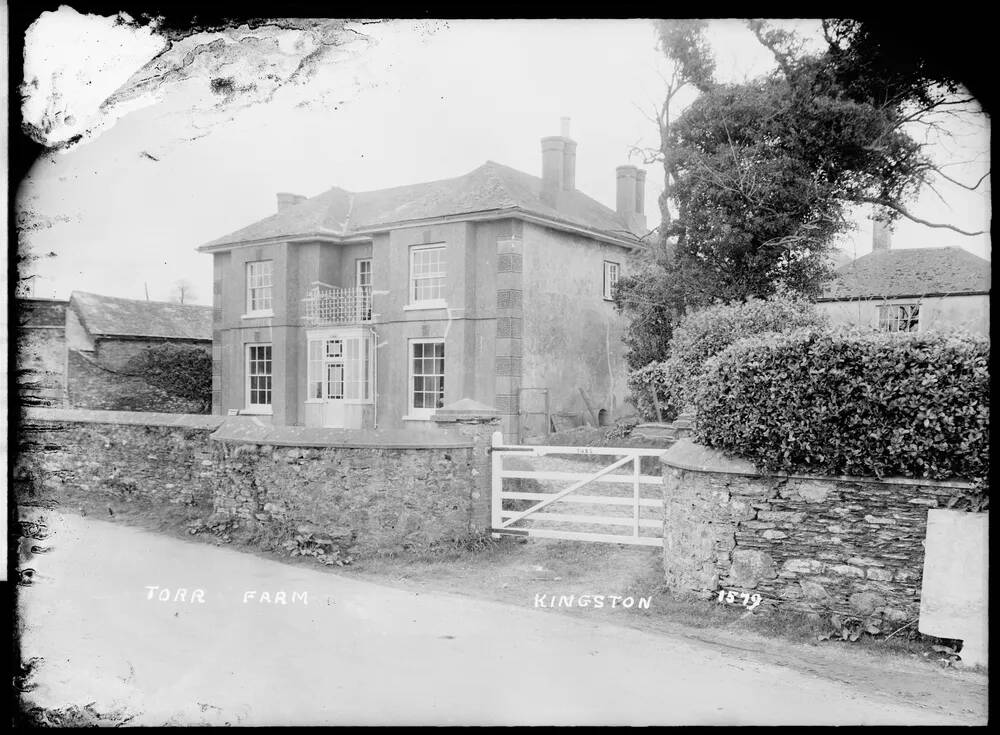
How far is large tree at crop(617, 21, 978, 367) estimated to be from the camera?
11.3m

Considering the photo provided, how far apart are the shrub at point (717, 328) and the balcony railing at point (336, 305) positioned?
756 cm

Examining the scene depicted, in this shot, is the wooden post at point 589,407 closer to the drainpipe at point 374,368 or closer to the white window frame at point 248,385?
the drainpipe at point 374,368

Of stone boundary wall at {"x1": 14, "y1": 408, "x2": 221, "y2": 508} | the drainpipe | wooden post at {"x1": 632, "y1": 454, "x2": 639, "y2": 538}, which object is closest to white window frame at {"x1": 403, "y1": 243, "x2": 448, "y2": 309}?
the drainpipe

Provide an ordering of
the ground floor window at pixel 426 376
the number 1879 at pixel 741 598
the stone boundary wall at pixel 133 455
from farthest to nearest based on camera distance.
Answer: the ground floor window at pixel 426 376 → the stone boundary wall at pixel 133 455 → the number 1879 at pixel 741 598

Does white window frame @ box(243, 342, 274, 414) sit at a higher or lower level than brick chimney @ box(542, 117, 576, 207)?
lower

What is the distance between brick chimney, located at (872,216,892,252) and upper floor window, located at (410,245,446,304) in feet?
29.0

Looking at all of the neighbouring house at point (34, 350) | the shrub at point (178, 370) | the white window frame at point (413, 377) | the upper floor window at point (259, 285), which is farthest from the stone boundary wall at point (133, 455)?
the shrub at point (178, 370)

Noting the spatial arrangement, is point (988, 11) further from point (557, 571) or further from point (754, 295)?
point (754, 295)

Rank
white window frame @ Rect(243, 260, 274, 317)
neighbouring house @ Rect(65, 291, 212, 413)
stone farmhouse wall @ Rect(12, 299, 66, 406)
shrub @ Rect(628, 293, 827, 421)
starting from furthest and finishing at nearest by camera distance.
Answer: neighbouring house @ Rect(65, 291, 212, 413)
white window frame @ Rect(243, 260, 274, 317)
shrub @ Rect(628, 293, 827, 421)
stone farmhouse wall @ Rect(12, 299, 66, 406)

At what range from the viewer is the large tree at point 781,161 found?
1134 cm

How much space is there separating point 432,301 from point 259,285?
4.37 meters

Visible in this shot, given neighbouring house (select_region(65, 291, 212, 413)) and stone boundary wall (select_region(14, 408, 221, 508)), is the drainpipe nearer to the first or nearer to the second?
neighbouring house (select_region(65, 291, 212, 413))

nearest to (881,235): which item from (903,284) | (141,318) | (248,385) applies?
(903,284)

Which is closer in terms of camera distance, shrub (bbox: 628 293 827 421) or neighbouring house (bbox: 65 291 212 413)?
shrub (bbox: 628 293 827 421)
